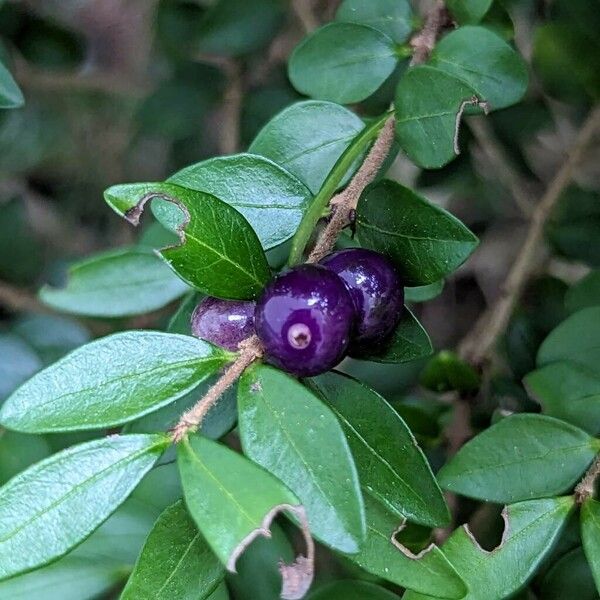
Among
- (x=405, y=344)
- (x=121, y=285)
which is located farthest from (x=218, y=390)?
(x=121, y=285)

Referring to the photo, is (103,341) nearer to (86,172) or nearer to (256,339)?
(256,339)

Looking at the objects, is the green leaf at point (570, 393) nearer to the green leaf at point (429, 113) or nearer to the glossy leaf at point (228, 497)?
the green leaf at point (429, 113)

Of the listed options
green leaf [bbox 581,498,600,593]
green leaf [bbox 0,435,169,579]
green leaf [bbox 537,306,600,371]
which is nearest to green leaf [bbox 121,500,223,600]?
green leaf [bbox 0,435,169,579]

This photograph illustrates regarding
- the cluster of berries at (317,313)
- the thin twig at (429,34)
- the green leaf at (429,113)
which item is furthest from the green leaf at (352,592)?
the thin twig at (429,34)

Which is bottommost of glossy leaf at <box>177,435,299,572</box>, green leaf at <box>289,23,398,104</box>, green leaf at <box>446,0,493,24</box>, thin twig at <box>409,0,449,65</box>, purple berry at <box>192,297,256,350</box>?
glossy leaf at <box>177,435,299,572</box>

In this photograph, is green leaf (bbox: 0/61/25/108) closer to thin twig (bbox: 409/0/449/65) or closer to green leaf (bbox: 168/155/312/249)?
green leaf (bbox: 168/155/312/249)

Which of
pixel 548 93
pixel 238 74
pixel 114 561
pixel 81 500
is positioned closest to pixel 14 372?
pixel 114 561

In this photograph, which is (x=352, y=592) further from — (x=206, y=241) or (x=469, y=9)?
(x=469, y=9)
